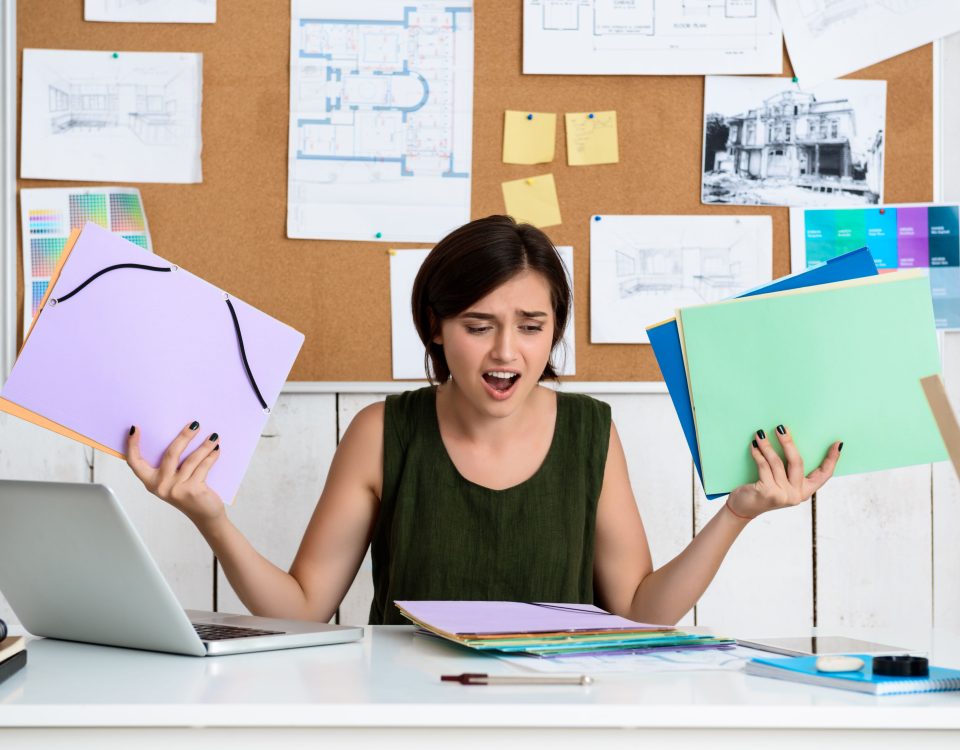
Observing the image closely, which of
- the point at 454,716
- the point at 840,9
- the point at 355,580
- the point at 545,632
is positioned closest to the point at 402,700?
the point at 454,716

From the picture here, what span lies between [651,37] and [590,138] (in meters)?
0.20

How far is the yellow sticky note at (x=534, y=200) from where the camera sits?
182cm

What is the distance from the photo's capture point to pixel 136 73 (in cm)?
179

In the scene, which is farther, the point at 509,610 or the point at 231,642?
the point at 509,610

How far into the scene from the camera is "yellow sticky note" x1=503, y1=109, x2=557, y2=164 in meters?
1.81

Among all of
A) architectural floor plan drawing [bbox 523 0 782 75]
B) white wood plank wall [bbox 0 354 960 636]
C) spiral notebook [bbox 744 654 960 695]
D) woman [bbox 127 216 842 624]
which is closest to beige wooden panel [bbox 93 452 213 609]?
white wood plank wall [bbox 0 354 960 636]

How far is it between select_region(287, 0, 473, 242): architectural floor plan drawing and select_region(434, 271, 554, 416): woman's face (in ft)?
1.52

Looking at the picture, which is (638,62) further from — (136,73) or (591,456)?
(136,73)

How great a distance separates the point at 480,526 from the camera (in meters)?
1.44

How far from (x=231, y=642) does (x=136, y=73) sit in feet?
4.02

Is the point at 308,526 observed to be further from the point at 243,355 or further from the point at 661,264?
the point at 661,264

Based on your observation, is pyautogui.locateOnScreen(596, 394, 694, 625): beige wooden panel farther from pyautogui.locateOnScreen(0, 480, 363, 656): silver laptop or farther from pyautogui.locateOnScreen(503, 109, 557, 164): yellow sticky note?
pyautogui.locateOnScreen(0, 480, 363, 656): silver laptop

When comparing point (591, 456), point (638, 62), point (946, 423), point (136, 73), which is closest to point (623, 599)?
point (591, 456)

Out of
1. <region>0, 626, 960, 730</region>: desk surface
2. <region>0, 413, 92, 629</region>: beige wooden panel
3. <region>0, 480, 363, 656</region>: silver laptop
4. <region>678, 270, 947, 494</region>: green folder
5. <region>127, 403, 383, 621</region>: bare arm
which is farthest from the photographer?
<region>0, 413, 92, 629</region>: beige wooden panel
